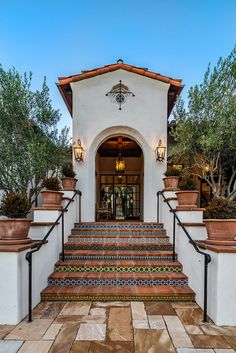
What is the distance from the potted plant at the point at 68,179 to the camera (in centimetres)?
627

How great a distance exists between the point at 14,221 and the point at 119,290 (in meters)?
2.11

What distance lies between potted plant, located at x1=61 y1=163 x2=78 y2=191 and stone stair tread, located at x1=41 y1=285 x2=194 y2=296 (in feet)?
9.26

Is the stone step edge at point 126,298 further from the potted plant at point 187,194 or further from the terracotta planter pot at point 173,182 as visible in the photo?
the terracotta planter pot at point 173,182

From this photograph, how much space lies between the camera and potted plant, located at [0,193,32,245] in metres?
3.54

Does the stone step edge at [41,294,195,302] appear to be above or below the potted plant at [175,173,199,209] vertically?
below

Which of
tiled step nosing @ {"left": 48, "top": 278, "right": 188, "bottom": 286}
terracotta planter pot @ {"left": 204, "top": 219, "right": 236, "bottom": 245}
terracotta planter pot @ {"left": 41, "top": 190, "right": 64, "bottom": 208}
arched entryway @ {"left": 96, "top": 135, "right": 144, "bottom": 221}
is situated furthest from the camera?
arched entryway @ {"left": 96, "top": 135, "right": 144, "bottom": 221}

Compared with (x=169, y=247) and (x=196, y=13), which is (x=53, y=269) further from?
(x=196, y=13)

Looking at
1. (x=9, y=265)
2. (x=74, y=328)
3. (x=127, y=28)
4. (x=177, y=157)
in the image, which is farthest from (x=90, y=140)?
(x=127, y=28)

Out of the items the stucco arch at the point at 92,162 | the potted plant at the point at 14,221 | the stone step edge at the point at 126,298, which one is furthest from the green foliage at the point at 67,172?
the stone step edge at the point at 126,298

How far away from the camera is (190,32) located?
12.4m

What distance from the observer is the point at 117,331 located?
115 inches

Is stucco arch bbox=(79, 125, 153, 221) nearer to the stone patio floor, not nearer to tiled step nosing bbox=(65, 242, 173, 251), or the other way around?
tiled step nosing bbox=(65, 242, 173, 251)

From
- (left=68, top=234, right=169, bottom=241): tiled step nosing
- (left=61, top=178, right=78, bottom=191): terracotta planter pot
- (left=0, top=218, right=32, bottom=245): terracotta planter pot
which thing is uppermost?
(left=61, top=178, right=78, bottom=191): terracotta planter pot

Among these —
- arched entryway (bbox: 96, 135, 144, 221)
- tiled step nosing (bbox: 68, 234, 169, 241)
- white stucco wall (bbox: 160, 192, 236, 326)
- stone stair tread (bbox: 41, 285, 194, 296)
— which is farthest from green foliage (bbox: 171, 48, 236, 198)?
arched entryway (bbox: 96, 135, 144, 221)
